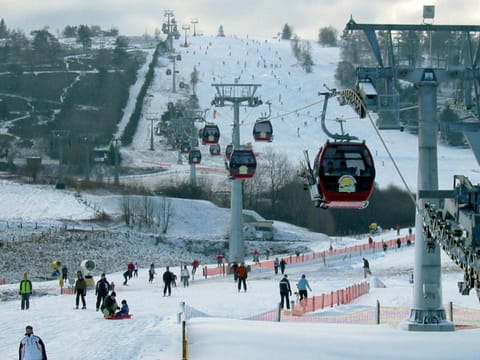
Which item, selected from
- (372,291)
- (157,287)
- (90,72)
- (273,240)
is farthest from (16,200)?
(90,72)

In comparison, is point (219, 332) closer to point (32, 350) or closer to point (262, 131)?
point (32, 350)

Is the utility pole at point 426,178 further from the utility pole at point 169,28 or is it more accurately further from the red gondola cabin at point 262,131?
the utility pole at point 169,28

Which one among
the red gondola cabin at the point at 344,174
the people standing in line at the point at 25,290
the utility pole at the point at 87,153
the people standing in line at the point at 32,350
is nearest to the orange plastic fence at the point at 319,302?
the red gondola cabin at the point at 344,174

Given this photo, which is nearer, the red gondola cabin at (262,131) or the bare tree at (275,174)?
the red gondola cabin at (262,131)

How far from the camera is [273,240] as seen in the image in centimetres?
6550

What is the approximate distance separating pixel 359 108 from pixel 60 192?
5225cm

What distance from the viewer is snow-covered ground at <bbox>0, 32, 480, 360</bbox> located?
59.4 ft

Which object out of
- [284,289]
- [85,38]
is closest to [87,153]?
[284,289]

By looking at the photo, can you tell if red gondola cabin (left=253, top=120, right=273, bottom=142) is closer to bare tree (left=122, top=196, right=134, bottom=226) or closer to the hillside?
the hillside

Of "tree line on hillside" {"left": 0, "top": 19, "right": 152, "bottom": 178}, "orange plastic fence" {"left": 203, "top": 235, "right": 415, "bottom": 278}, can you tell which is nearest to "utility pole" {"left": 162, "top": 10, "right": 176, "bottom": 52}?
"tree line on hillside" {"left": 0, "top": 19, "right": 152, "bottom": 178}

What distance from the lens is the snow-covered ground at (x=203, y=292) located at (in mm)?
18094

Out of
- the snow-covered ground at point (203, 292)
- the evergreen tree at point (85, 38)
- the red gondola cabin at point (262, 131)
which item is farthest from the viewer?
the evergreen tree at point (85, 38)

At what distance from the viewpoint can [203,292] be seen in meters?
32.8

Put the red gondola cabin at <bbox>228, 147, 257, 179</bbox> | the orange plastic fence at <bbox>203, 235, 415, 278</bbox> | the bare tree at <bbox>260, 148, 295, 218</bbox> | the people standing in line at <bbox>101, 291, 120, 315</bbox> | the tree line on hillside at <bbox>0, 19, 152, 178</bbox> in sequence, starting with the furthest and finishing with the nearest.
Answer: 1. the tree line on hillside at <bbox>0, 19, 152, 178</bbox>
2. the bare tree at <bbox>260, 148, 295, 218</bbox>
3. the orange plastic fence at <bbox>203, 235, 415, 278</bbox>
4. the red gondola cabin at <bbox>228, 147, 257, 179</bbox>
5. the people standing in line at <bbox>101, 291, 120, 315</bbox>
